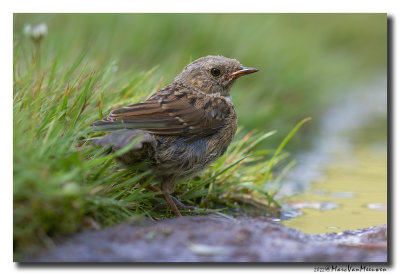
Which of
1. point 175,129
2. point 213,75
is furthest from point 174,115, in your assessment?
point 213,75

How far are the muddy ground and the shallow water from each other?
1198 millimetres

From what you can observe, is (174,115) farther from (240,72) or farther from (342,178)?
(342,178)

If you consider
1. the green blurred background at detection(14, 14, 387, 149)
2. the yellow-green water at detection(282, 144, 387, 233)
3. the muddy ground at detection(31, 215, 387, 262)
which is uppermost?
the green blurred background at detection(14, 14, 387, 149)

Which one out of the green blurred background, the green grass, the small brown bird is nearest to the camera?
the green grass

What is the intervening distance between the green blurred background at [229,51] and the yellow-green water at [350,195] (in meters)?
1.13

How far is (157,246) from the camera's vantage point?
124 inches

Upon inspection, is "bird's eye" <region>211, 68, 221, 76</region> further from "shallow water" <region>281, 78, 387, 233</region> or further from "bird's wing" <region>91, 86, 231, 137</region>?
"shallow water" <region>281, 78, 387, 233</region>

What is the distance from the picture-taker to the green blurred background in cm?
671

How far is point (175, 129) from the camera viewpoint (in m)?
4.15

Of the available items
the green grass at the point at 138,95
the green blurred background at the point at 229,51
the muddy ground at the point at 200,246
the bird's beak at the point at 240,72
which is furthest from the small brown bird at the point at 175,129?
the green blurred background at the point at 229,51

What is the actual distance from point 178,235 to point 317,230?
5.68 feet

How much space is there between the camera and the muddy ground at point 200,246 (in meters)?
3.06

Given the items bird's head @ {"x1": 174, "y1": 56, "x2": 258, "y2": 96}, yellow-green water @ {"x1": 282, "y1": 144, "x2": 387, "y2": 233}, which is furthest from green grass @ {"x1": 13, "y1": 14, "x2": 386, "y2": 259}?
bird's head @ {"x1": 174, "y1": 56, "x2": 258, "y2": 96}

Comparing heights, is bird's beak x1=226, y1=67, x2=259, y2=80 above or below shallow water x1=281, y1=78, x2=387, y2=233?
above
